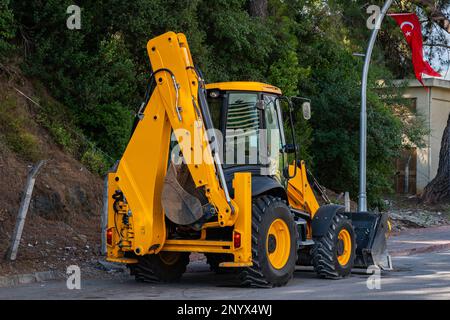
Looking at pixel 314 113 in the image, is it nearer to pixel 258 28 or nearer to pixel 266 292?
pixel 258 28

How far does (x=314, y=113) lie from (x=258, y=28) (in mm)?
4559

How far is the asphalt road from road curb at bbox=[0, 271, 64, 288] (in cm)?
23

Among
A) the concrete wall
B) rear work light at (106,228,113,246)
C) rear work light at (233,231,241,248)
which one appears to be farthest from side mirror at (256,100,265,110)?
the concrete wall

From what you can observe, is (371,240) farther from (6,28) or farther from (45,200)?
(6,28)

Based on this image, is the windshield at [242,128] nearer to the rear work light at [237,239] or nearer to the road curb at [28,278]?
the rear work light at [237,239]

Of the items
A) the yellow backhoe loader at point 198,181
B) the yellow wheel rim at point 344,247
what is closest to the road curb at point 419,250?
the yellow wheel rim at point 344,247

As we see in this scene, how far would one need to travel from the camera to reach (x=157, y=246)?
39.8 ft

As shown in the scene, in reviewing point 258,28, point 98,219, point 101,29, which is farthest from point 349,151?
point 98,219

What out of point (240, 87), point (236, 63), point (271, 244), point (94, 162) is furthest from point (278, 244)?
point (236, 63)

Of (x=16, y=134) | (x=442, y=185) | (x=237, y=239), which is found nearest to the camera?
(x=237, y=239)

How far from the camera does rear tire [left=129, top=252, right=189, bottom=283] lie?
12.9 meters

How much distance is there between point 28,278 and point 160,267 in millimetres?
2090

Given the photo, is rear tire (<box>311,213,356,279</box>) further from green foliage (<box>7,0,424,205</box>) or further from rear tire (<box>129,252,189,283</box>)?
green foliage (<box>7,0,424,205</box>)

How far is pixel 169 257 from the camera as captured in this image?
13352mm
